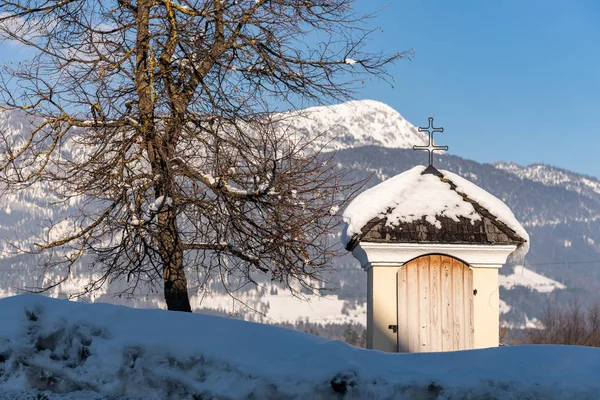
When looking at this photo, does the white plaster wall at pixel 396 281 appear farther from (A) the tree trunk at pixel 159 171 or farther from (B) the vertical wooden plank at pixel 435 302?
(A) the tree trunk at pixel 159 171

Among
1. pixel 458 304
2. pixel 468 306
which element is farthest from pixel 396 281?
pixel 468 306

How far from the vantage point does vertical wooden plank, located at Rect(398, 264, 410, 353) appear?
9.91 m

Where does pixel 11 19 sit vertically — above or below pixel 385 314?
above

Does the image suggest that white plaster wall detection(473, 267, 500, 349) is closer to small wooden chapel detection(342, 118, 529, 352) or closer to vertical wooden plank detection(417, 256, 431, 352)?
small wooden chapel detection(342, 118, 529, 352)

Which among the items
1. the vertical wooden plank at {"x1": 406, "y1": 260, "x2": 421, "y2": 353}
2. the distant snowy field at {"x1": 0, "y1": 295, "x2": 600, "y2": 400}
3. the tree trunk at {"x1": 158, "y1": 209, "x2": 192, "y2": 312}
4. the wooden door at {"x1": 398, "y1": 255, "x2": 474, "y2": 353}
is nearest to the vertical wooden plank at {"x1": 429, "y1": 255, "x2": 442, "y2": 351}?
the wooden door at {"x1": 398, "y1": 255, "x2": 474, "y2": 353}

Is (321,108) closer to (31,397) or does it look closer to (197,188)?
(197,188)

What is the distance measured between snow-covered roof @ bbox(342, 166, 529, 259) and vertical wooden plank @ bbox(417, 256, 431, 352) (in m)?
0.40

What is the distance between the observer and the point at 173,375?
4.71 meters

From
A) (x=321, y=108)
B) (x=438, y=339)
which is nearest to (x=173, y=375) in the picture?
(x=438, y=339)

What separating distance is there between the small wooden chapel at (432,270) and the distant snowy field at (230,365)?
488cm

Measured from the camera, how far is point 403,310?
1000cm

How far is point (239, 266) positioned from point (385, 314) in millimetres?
2138

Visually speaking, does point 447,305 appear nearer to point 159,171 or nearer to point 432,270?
point 432,270

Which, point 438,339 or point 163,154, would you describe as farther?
point 438,339
